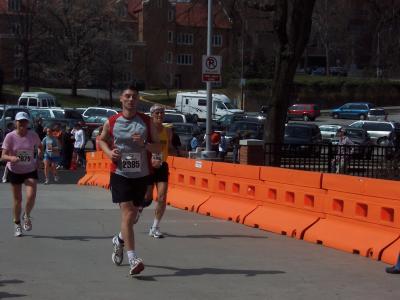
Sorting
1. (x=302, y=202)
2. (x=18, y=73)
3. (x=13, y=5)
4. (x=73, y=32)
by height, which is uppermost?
(x=13, y=5)

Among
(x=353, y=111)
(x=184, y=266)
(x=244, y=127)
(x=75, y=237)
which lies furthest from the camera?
(x=353, y=111)

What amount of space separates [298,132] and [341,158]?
53.2ft

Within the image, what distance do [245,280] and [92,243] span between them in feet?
→ 9.96

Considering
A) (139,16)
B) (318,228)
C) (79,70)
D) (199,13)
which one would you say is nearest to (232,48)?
(199,13)

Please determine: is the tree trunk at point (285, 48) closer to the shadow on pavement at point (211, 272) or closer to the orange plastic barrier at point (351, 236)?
the orange plastic barrier at point (351, 236)

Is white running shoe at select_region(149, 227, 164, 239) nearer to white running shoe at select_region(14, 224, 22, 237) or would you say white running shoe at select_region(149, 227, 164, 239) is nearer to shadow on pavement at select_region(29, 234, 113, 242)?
shadow on pavement at select_region(29, 234, 113, 242)

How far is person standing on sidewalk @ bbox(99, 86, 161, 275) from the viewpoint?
7785 millimetres

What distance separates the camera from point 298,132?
114ft

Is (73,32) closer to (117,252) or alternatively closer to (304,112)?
(304,112)

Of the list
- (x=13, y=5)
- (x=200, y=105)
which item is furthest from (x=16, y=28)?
(x=200, y=105)

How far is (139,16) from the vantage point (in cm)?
7556

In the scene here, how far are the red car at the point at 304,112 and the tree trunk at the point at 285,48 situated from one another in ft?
137

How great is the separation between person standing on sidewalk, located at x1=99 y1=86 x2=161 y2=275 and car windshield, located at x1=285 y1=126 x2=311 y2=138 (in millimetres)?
27140

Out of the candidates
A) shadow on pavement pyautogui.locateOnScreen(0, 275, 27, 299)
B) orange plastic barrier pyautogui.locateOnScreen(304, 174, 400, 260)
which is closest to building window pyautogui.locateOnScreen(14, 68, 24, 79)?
orange plastic barrier pyautogui.locateOnScreen(304, 174, 400, 260)
